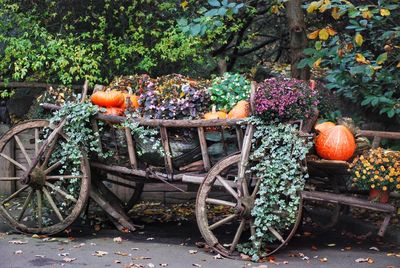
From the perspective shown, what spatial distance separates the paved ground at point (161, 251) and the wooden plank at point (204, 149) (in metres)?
0.87

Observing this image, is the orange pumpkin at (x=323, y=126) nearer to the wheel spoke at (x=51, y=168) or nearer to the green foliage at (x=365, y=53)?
the green foliage at (x=365, y=53)

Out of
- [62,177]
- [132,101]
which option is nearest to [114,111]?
[132,101]

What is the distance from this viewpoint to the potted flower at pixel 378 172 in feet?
19.8

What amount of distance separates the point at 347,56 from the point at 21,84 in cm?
498

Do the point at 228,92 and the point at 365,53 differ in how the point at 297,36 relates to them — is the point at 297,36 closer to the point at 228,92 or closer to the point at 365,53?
the point at 365,53

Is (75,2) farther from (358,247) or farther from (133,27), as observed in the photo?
(358,247)

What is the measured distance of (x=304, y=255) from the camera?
21.2 ft

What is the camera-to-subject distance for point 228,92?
684 cm

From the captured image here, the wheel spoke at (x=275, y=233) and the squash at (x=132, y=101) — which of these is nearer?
the wheel spoke at (x=275, y=233)

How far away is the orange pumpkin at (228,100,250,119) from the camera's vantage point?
6379 mm

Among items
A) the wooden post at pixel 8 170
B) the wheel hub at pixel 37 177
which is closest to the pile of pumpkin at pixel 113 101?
the wheel hub at pixel 37 177

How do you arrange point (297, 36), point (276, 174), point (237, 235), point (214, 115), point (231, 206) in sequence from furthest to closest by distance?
point (297, 36) < point (214, 115) < point (231, 206) < point (237, 235) < point (276, 174)

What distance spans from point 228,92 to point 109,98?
4.18ft

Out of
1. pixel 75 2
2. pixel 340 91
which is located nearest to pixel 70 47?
pixel 75 2
